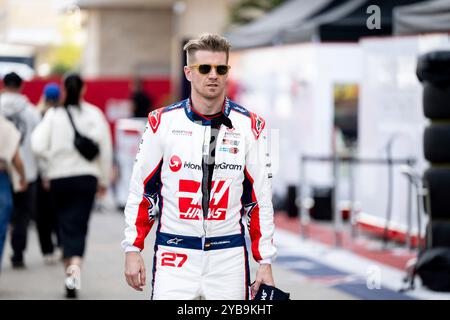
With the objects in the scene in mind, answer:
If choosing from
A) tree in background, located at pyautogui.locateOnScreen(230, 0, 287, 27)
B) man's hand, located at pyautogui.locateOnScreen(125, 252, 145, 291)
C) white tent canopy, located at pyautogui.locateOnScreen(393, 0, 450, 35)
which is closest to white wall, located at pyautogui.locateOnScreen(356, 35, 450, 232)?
white tent canopy, located at pyautogui.locateOnScreen(393, 0, 450, 35)

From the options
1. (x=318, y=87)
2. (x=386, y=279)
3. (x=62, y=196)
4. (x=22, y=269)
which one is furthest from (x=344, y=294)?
(x=318, y=87)

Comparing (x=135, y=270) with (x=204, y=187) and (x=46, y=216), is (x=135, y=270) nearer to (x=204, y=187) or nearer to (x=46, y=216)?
(x=204, y=187)

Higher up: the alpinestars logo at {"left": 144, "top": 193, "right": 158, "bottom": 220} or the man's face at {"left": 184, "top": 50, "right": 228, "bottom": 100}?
the man's face at {"left": 184, "top": 50, "right": 228, "bottom": 100}

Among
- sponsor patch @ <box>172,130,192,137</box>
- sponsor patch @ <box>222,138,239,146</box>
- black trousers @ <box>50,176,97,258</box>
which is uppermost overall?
sponsor patch @ <box>172,130,192,137</box>

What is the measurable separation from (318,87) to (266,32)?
1317 millimetres

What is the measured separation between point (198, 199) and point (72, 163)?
19.0 ft

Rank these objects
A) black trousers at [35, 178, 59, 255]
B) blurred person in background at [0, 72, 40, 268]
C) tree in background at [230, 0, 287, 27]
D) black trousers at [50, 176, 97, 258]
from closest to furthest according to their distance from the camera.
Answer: black trousers at [50, 176, 97, 258], blurred person in background at [0, 72, 40, 268], black trousers at [35, 178, 59, 255], tree in background at [230, 0, 287, 27]

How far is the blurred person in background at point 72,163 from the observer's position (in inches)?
423

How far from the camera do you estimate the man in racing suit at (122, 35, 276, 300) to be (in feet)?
17.0

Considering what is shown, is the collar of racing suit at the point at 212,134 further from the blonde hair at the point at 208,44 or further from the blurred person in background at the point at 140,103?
the blurred person in background at the point at 140,103

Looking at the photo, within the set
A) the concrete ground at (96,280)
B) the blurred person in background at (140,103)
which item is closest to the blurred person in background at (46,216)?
the concrete ground at (96,280)

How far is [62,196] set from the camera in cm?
1080

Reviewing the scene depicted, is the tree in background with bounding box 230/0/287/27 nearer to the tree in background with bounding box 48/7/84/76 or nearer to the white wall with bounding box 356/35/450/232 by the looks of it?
the white wall with bounding box 356/35/450/232
